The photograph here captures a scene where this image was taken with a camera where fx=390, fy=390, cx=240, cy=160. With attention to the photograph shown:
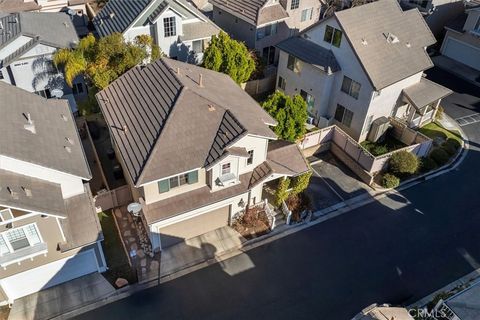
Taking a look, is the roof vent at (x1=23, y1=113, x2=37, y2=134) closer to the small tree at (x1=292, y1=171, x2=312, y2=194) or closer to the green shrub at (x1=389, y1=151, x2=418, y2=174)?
the small tree at (x1=292, y1=171, x2=312, y2=194)

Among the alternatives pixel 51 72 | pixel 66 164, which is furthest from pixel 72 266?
pixel 51 72

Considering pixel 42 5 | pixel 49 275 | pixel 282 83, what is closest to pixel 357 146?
pixel 282 83

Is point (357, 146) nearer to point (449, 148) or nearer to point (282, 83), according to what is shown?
point (449, 148)

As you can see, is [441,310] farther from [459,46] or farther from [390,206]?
[459,46]

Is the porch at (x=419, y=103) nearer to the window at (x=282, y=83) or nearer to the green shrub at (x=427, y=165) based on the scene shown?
the green shrub at (x=427, y=165)

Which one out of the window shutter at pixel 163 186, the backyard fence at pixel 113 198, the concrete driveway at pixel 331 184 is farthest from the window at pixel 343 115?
the backyard fence at pixel 113 198

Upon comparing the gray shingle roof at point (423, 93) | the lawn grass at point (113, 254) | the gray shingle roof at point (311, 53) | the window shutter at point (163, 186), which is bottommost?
the lawn grass at point (113, 254)

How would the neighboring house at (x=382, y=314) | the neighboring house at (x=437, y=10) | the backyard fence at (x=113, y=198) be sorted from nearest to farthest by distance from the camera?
the neighboring house at (x=382, y=314) → the backyard fence at (x=113, y=198) → the neighboring house at (x=437, y=10)
